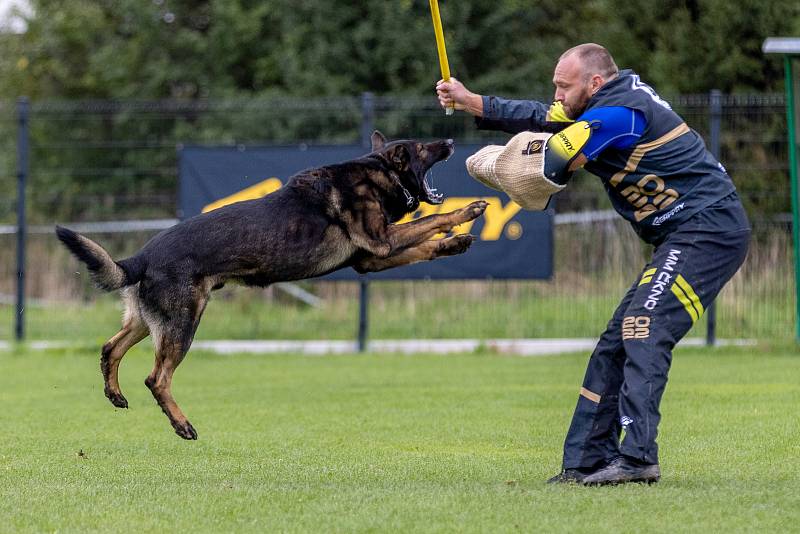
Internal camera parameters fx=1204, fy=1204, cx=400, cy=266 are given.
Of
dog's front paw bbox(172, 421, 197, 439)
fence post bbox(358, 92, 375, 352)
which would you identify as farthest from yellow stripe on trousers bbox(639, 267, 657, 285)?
fence post bbox(358, 92, 375, 352)

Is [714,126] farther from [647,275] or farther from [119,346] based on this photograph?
[119,346]

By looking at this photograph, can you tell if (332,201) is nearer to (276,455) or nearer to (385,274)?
(276,455)

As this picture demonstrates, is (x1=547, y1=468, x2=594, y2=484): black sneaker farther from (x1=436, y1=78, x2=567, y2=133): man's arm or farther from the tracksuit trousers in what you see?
(x1=436, y1=78, x2=567, y2=133): man's arm

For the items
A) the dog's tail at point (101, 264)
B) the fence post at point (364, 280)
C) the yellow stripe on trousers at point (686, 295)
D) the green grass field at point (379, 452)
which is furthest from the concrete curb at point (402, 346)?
the yellow stripe on trousers at point (686, 295)

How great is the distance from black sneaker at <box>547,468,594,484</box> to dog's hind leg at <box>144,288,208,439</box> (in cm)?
193

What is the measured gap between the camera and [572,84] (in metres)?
5.44

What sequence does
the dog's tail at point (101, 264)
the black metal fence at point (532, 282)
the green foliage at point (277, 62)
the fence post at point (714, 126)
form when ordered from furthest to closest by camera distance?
1. the green foliage at point (277, 62)
2. the black metal fence at point (532, 282)
3. the fence post at point (714, 126)
4. the dog's tail at point (101, 264)

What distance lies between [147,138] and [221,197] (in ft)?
41.0

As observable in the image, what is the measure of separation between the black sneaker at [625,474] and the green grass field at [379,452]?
0.11 metres

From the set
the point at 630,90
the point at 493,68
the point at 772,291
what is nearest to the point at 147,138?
the point at 493,68

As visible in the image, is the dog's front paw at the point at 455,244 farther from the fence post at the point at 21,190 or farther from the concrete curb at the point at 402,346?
the fence post at the point at 21,190

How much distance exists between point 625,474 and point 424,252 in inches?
68.3

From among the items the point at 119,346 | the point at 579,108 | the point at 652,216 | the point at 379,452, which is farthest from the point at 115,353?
the point at 652,216

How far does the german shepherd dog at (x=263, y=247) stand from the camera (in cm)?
623
